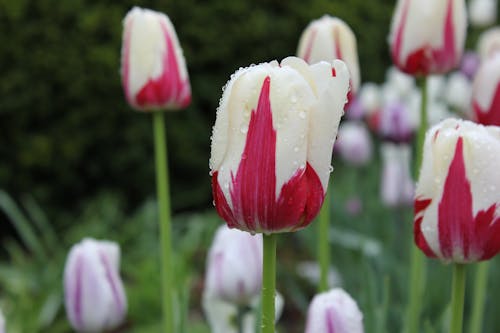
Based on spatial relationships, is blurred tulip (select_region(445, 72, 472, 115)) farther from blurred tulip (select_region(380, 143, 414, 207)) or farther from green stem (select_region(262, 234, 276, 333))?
green stem (select_region(262, 234, 276, 333))

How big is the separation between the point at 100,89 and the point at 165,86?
2.66 m

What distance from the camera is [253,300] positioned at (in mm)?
1803

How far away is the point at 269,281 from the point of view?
3.37 ft

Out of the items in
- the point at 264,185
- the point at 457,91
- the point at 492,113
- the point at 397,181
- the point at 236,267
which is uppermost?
the point at 264,185

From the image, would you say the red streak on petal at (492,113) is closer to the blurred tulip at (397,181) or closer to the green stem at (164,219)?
the green stem at (164,219)

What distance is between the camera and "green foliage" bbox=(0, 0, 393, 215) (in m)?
4.16

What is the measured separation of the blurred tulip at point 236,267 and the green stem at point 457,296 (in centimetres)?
57

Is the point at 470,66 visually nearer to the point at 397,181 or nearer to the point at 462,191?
the point at 397,181

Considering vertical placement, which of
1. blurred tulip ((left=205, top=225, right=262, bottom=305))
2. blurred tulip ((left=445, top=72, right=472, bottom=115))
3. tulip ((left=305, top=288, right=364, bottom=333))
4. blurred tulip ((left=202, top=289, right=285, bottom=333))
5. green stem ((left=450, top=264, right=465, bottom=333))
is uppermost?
green stem ((left=450, top=264, right=465, bottom=333))

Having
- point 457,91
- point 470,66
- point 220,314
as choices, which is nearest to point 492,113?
point 220,314

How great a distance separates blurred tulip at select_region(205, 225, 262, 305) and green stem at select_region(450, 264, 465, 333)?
1.88 ft

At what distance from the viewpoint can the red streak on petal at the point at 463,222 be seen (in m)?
1.14

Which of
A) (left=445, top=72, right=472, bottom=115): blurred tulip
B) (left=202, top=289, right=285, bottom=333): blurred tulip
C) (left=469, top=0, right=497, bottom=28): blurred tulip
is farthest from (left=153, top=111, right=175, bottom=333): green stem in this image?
(left=469, top=0, right=497, bottom=28): blurred tulip

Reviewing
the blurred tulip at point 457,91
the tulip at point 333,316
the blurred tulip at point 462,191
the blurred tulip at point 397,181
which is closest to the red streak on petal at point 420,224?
the blurred tulip at point 462,191
